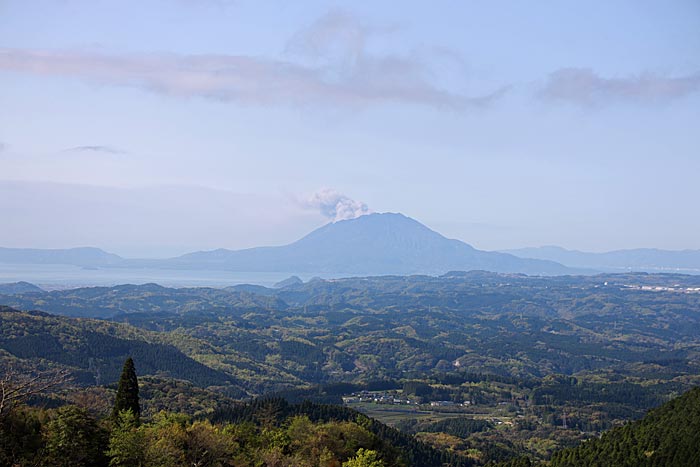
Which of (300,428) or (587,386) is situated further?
(587,386)

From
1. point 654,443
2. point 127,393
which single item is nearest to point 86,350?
point 127,393

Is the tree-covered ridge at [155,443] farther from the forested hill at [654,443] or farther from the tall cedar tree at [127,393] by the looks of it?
the forested hill at [654,443]

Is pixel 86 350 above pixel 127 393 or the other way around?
the other way around

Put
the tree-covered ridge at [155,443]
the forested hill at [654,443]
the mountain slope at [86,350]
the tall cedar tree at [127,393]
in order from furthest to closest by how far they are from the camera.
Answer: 1. the mountain slope at [86,350]
2. the forested hill at [654,443]
3. the tall cedar tree at [127,393]
4. the tree-covered ridge at [155,443]

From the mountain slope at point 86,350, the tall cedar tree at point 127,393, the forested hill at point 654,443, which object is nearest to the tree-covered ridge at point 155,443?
the tall cedar tree at point 127,393

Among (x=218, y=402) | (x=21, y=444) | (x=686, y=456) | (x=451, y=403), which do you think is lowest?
(x=451, y=403)

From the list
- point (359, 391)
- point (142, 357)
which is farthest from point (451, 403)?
point (142, 357)

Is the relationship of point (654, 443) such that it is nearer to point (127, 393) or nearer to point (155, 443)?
point (155, 443)

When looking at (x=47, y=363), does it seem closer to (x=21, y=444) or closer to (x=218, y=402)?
(x=218, y=402)
